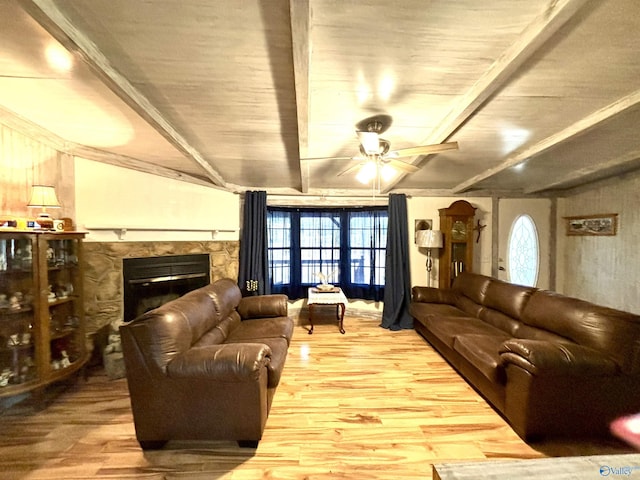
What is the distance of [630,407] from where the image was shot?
1.89 m

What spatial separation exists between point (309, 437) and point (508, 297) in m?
2.55

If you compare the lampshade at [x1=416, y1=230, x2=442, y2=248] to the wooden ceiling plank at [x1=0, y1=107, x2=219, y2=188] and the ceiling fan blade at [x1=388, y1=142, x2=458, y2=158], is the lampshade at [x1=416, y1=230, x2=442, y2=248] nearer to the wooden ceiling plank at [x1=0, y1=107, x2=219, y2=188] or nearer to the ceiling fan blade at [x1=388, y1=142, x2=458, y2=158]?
the ceiling fan blade at [x1=388, y1=142, x2=458, y2=158]

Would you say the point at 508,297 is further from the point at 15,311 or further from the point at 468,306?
the point at 15,311

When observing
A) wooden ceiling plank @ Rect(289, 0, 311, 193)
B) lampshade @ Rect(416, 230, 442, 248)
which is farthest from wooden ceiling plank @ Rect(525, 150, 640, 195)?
wooden ceiling plank @ Rect(289, 0, 311, 193)

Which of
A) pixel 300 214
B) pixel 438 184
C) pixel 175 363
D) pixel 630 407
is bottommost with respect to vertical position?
pixel 630 407

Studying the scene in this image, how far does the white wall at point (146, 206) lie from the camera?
2.95m

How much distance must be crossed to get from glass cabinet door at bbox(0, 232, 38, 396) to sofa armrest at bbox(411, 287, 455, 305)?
13.6 ft

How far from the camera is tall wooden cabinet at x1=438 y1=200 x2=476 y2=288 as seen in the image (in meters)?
4.24

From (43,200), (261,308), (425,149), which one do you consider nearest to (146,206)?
(43,200)

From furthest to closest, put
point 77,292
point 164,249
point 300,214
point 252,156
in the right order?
1. point 300,214
2. point 164,249
3. point 252,156
4. point 77,292

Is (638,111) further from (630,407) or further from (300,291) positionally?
(300,291)

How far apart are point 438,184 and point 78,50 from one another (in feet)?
14.4

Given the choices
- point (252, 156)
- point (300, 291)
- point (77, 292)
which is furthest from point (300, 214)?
point (77, 292)

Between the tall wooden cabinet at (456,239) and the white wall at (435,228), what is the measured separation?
30 cm
